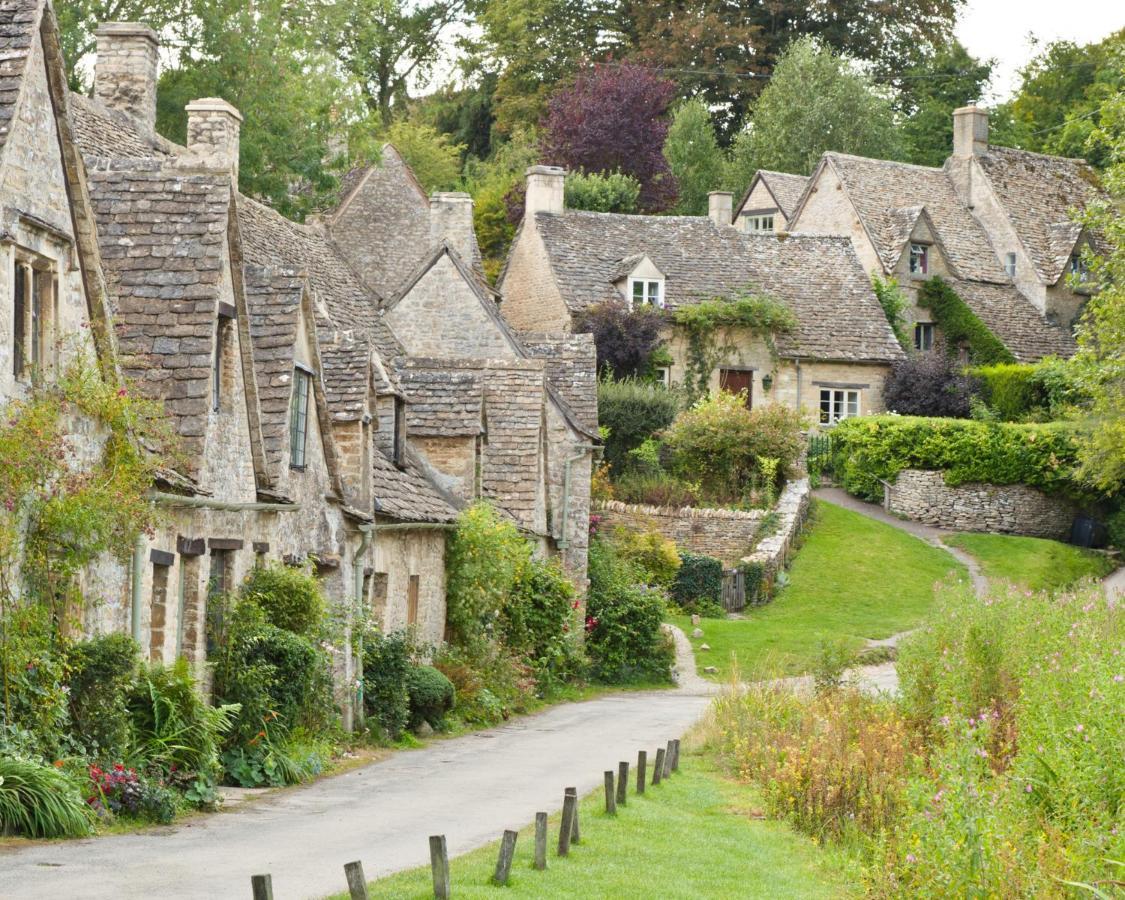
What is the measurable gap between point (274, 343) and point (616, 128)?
50626 mm

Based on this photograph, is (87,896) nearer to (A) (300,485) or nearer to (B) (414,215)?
(A) (300,485)

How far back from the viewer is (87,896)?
1227 centimetres

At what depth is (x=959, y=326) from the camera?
6350 centimetres

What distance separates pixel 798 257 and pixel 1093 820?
49.7 meters

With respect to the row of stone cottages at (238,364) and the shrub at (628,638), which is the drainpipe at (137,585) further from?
the shrub at (628,638)

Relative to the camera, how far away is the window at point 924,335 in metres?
64.6

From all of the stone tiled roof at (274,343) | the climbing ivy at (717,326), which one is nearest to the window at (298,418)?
the stone tiled roof at (274,343)

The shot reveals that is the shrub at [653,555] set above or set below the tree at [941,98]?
below

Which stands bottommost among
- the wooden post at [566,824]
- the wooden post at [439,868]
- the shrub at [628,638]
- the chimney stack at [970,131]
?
the shrub at [628,638]

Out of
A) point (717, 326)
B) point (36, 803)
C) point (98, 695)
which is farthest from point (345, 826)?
point (717, 326)

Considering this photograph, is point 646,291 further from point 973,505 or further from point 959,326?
point 973,505

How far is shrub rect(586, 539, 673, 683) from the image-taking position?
127 feet

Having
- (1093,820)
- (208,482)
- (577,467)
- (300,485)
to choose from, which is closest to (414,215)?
(577,467)

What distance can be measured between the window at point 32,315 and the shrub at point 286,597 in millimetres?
5445
